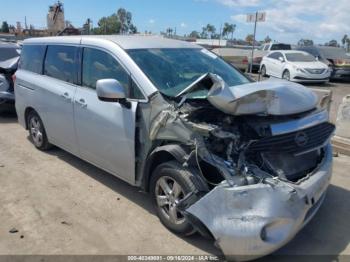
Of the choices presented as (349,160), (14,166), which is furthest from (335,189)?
(14,166)

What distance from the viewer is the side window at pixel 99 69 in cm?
425

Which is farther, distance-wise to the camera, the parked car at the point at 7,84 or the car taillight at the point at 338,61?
the car taillight at the point at 338,61

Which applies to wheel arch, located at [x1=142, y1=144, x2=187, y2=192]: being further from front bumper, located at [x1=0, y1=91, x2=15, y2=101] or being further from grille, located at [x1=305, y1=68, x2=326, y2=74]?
grille, located at [x1=305, y1=68, x2=326, y2=74]

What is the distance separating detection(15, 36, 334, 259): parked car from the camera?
3.04 meters

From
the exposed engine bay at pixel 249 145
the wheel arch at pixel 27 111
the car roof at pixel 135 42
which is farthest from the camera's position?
the wheel arch at pixel 27 111

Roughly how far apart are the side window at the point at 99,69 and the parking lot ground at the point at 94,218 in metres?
1.35

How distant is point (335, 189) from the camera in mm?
4930

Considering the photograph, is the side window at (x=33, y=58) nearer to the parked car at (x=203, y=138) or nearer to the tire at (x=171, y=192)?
the parked car at (x=203, y=138)

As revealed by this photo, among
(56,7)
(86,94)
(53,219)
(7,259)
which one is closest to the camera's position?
(7,259)

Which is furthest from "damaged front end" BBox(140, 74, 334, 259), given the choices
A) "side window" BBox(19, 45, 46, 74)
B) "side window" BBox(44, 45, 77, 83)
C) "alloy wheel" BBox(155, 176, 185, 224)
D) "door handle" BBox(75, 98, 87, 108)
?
"side window" BBox(19, 45, 46, 74)

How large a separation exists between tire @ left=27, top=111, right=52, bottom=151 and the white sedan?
12977 mm

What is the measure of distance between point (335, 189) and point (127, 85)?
2977mm

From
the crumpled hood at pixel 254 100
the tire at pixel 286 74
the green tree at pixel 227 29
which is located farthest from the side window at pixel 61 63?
the green tree at pixel 227 29

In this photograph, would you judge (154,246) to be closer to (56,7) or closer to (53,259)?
(53,259)
